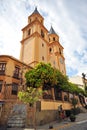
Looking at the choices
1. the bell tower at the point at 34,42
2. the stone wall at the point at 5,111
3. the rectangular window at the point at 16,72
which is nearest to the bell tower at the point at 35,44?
the bell tower at the point at 34,42

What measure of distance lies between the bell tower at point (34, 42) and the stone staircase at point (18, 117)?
15.3 m

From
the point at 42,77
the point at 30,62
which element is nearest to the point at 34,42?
the point at 30,62

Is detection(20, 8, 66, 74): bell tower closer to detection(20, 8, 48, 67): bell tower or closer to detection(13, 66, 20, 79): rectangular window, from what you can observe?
detection(20, 8, 48, 67): bell tower

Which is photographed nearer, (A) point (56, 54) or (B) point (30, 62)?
(B) point (30, 62)

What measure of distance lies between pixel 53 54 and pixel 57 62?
13.3ft

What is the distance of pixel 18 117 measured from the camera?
1633 cm

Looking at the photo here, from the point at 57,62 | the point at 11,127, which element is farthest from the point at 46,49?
the point at 11,127

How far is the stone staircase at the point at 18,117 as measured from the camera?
606 inches

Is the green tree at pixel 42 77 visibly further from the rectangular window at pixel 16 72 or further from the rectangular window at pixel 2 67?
the rectangular window at pixel 2 67

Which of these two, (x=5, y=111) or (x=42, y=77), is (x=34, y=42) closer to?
(x=42, y=77)

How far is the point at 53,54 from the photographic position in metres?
46.9

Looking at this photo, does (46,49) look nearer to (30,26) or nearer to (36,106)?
(30,26)

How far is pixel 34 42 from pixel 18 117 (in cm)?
2224

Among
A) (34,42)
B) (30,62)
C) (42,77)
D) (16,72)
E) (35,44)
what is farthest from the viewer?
(34,42)
